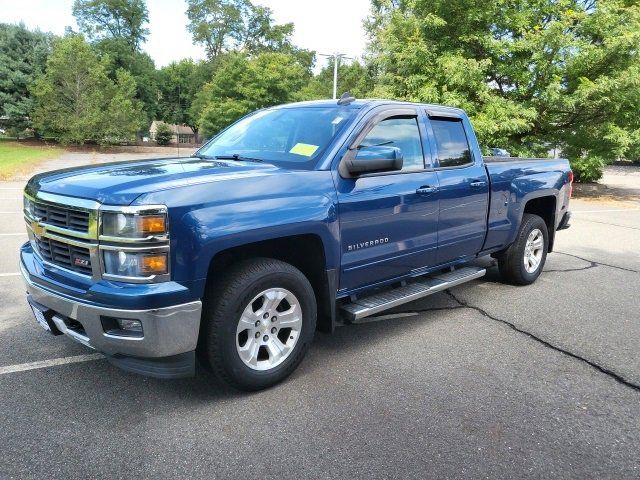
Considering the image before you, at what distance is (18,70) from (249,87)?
18.8 metres

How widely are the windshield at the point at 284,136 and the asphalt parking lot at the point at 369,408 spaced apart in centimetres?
156

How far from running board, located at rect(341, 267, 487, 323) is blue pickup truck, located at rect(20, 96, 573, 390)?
0.02 m

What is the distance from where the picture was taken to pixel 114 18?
65.7 m

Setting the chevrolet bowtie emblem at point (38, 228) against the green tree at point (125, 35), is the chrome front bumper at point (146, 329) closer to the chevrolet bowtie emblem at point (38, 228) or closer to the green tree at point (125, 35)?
the chevrolet bowtie emblem at point (38, 228)

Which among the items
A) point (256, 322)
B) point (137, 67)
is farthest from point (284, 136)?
point (137, 67)

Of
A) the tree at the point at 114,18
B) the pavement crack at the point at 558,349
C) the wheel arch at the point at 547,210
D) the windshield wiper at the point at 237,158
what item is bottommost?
the pavement crack at the point at 558,349

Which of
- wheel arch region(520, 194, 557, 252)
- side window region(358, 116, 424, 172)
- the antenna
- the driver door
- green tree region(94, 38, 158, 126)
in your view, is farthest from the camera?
green tree region(94, 38, 158, 126)

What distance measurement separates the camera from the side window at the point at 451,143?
4.60 metres

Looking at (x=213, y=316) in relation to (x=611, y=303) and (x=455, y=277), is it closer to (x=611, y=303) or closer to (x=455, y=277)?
(x=455, y=277)

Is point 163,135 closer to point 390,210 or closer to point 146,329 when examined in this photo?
point 390,210

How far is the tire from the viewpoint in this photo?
3037 millimetres

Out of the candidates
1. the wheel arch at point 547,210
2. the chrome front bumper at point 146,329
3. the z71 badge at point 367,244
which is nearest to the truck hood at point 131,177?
the chrome front bumper at point 146,329

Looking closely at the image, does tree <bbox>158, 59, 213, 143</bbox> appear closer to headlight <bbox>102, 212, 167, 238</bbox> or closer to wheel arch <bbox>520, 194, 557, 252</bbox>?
wheel arch <bbox>520, 194, 557, 252</bbox>

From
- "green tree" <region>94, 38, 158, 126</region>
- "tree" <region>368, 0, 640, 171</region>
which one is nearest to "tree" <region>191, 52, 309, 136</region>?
"green tree" <region>94, 38, 158, 126</region>
